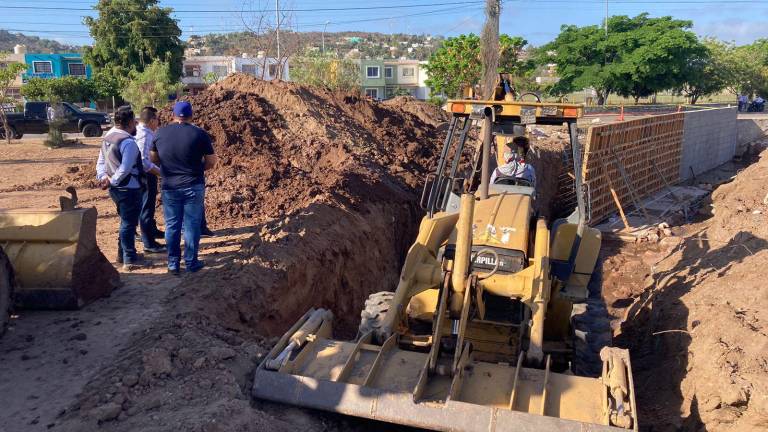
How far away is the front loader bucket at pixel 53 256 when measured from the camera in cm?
560

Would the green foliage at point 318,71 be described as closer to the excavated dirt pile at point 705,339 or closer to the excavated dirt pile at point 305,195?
the excavated dirt pile at point 305,195

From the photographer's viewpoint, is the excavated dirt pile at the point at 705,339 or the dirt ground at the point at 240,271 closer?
the dirt ground at the point at 240,271

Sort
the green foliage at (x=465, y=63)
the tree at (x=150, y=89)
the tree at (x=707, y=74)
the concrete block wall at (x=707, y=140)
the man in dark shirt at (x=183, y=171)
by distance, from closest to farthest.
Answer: the man in dark shirt at (x=183, y=171)
the concrete block wall at (x=707, y=140)
the tree at (x=150, y=89)
the green foliage at (x=465, y=63)
the tree at (x=707, y=74)

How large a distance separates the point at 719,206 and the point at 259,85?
35.5 ft

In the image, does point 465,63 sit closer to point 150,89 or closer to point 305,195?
point 150,89

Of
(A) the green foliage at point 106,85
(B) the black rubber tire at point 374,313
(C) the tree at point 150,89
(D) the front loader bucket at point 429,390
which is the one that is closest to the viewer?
(D) the front loader bucket at point 429,390

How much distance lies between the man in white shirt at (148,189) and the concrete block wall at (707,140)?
15999 mm

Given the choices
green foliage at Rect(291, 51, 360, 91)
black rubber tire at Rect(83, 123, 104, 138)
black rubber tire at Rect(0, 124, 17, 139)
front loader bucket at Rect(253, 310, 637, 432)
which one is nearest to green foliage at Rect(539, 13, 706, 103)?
green foliage at Rect(291, 51, 360, 91)

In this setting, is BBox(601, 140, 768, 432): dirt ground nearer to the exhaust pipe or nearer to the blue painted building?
the exhaust pipe

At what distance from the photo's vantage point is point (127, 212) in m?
6.73

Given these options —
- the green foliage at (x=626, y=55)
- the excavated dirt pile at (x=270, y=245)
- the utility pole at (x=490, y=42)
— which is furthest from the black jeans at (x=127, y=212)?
the green foliage at (x=626, y=55)

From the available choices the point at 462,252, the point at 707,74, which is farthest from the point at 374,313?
the point at 707,74

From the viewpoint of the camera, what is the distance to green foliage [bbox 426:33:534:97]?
32312 mm

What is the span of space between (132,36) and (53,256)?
37295mm
